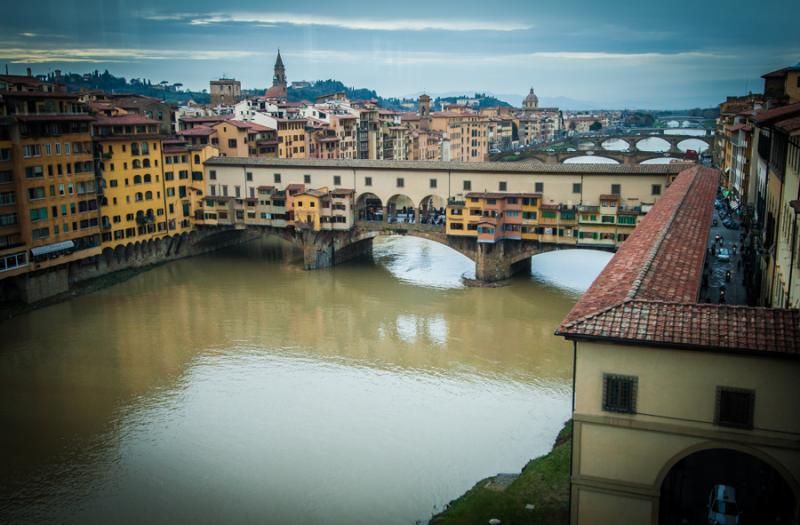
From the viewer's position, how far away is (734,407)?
30.8ft

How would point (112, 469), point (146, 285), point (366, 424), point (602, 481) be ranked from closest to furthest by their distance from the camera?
1. point (602, 481)
2. point (112, 469)
3. point (366, 424)
4. point (146, 285)

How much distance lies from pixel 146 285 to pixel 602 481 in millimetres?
24828

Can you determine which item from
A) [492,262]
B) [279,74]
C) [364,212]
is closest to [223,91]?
[279,74]

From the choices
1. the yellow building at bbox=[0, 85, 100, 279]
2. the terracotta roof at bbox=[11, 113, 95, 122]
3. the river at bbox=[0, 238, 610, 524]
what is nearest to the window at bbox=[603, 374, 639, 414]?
the river at bbox=[0, 238, 610, 524]

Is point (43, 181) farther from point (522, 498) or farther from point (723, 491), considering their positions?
point (723, 491)

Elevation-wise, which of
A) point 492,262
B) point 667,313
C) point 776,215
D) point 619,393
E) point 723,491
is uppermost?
point 776,215

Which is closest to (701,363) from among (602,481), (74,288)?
(602,481)

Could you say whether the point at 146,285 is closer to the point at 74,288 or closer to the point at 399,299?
the point at 74,288

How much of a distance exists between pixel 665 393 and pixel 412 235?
2313 centimetres

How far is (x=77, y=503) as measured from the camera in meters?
14.3

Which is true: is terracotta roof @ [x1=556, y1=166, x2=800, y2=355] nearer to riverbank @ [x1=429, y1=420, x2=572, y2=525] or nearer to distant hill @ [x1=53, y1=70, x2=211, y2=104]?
riverbank @ [x1=429, y1=420, x2=572, y2=525]

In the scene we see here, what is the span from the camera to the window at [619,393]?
9.88 metres

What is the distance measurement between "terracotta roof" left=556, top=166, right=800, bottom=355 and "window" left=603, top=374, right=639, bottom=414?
61cm

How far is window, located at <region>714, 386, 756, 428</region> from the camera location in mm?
9273
